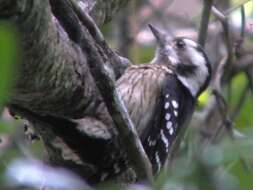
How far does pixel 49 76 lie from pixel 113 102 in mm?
217

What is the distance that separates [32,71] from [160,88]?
66.8 inches

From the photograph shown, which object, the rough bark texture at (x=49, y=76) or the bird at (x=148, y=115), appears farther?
the bird at (x=148, y=115)

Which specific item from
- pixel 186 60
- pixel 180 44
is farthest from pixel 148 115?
pixel 180 44

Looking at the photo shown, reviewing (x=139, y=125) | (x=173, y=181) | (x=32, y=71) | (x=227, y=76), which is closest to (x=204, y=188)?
(x=173, y=181)

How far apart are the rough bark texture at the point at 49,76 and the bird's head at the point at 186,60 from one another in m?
1.16

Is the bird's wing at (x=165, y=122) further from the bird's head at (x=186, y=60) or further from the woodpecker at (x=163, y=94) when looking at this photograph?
the bird's head at (x=186, y=60)

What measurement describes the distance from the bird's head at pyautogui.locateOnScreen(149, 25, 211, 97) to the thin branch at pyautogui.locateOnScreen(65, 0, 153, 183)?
1.52 m

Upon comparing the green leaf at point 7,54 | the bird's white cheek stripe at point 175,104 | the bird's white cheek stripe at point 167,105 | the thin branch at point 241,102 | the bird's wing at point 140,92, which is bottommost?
the thin branch at point 241,102

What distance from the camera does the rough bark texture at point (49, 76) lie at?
4.85ft

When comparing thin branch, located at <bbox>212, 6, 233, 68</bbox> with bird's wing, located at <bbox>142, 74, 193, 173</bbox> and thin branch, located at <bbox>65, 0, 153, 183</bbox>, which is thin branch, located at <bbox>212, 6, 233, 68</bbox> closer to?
bird's wing, located at <bbox>142, 74, 193, 173</bbox>

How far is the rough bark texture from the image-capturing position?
4.85ft

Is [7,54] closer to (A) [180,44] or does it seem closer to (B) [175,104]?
→ (B) [175,104]

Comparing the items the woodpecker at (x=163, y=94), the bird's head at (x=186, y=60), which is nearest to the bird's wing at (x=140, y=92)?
the woodpecker at (x=163, y=94)

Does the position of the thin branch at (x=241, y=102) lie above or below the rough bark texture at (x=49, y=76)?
below
